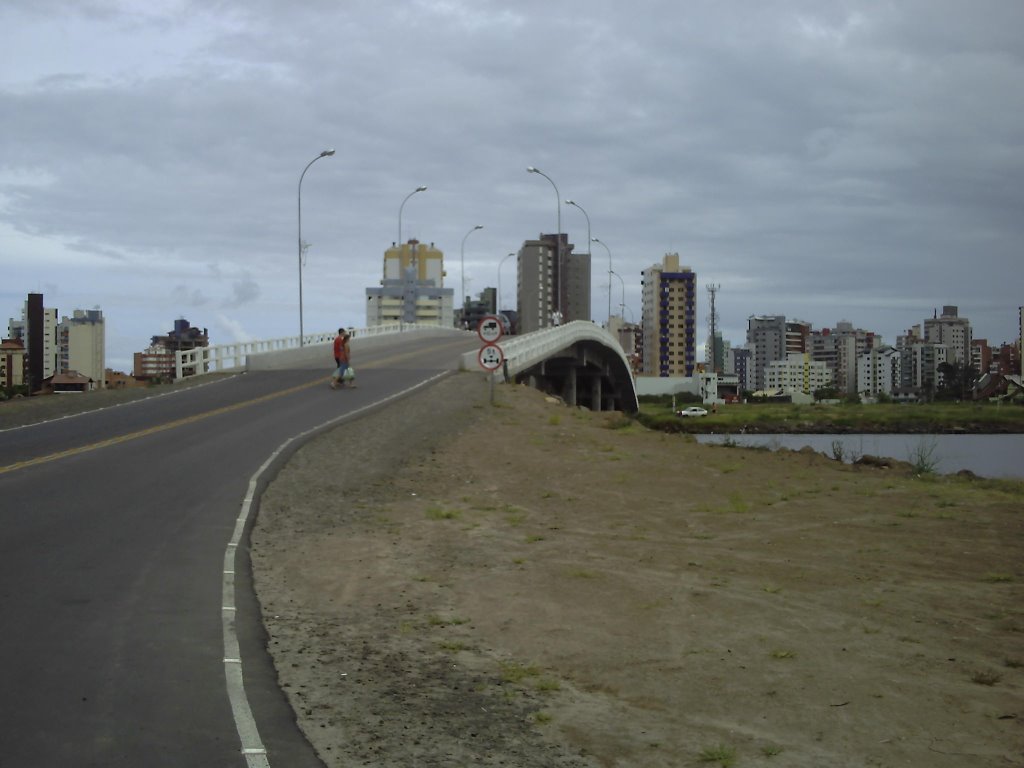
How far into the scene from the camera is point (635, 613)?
36.9ft

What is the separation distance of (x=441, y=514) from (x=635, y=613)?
5960 millimetres

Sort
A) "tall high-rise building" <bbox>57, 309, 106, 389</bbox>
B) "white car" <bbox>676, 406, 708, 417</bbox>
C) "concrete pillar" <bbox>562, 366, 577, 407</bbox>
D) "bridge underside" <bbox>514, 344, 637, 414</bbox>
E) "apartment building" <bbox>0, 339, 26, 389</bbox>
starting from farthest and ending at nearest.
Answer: "tall high-rise building" <bbox>57, 309, 106, 389</bbox>
"apartment building" <bbox>0, 339, 26, 389</bbox>
"white car" <bbox>676, 406, 708, 417</bbox>
"concrete pillar" <bbox>562, 366, 577, 407</bbox>
"bridge underside" <bbox>514, 344, 637, 414</bbox>

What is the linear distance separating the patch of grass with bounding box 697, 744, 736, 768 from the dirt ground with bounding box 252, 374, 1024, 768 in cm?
1

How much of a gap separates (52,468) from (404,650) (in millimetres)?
11616

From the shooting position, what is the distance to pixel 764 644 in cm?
1012

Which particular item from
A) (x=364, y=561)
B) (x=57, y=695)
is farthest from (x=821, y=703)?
(x=364, y=561)

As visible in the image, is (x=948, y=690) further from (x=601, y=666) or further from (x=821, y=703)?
(x=601, y=666)

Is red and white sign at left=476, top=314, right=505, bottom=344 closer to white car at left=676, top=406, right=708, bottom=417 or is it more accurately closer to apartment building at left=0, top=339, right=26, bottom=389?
white car at left=676, top=406, right=708, bottom=417

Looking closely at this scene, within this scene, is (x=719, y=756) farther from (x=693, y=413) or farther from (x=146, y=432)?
(x=693, y=413)

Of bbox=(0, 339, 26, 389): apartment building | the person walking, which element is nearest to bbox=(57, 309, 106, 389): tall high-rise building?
bbox=(0, 339, 26, 389): apartment building

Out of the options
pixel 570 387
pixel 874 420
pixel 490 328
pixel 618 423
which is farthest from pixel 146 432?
pixel 874 420

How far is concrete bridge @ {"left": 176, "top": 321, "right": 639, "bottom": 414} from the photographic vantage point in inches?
1654

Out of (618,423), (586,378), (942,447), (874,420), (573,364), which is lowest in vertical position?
(942,447)

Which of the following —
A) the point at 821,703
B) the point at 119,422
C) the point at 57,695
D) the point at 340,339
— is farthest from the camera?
the point at 340,339
